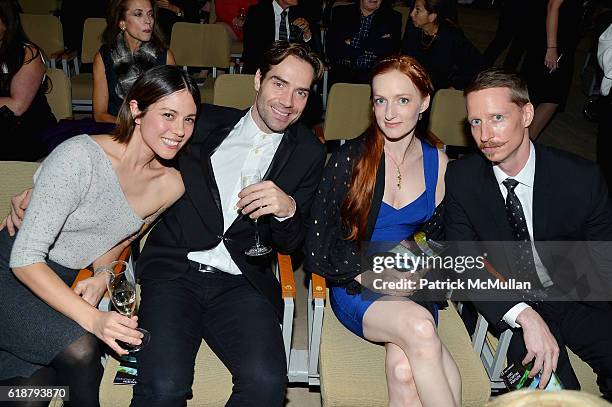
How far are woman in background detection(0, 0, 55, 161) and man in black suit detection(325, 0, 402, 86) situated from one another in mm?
2593

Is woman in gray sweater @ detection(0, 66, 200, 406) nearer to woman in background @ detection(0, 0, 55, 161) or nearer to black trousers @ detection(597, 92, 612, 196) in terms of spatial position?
woman in background @ detection(0, 0, 55, 161)

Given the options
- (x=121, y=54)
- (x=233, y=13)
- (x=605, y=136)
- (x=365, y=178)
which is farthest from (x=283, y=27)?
(x=365, y=178)

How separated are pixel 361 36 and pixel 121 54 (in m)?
2.17

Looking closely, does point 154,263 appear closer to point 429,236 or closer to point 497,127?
point 429,236

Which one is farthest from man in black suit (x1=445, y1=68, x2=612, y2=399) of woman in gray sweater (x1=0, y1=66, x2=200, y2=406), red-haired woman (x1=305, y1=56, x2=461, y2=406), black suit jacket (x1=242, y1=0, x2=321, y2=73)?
black suit jacket (x1=242, y1=0, x2=321, y2=73)

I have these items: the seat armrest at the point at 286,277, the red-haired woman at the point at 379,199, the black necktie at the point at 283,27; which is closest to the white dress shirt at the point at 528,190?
the red-haired woman at the point at 379,199

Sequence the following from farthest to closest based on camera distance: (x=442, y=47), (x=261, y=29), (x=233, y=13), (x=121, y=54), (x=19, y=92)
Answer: (x=233, y=13) < (x=261, y=29) < (x=442, y=47) < (x=121, y=54) < (x=19, y=92)

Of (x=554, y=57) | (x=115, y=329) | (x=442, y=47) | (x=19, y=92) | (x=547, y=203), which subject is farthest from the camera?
(x=554, y=57)

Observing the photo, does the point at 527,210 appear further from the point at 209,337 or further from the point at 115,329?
the point at 115,329

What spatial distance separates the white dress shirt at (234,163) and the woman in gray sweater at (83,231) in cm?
20

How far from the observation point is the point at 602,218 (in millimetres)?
2377

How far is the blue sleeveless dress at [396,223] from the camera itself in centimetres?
240

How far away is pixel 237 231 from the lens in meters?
2.45

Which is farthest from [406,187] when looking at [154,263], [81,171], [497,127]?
[81,171]
